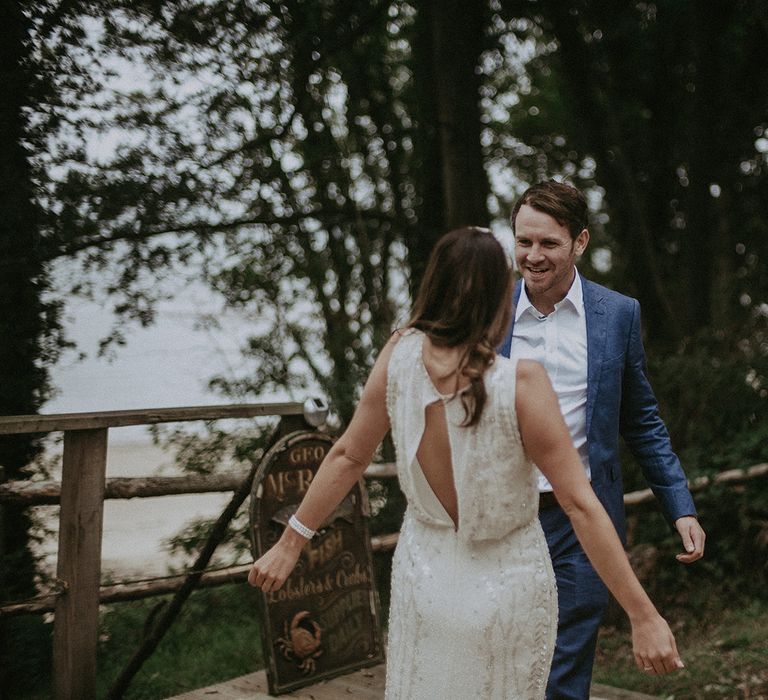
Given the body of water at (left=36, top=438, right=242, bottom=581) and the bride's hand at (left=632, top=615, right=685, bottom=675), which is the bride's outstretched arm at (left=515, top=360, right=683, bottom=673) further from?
the body of water at (left=36, top=438, right=242, bottom=581)

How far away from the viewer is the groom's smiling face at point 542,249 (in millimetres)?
2977

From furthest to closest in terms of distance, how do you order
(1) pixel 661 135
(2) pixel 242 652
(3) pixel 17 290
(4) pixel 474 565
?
(1) pixel 661 135
(2) pixel 242 652
(3) pixel 17 290
(4) pixel 474 565

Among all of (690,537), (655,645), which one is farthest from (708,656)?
(655,645)

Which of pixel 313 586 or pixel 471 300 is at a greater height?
pixel 471 300

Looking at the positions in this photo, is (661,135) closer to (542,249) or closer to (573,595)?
(542,249)

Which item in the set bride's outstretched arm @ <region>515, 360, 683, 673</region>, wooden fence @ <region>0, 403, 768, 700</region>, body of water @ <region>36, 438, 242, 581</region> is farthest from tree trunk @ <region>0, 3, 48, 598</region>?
bride's outstretched arm @ <region>515, 360, 683, 673</region>

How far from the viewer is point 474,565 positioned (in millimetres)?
2166

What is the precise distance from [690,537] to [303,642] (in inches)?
83.0

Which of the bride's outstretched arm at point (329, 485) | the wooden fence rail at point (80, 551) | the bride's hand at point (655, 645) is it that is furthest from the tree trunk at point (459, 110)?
the bride's hand at point (655, 645)

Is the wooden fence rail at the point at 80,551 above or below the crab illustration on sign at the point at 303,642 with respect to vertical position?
above

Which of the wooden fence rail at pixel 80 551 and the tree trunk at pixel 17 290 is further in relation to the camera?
the tree trunk at pixel 17 290

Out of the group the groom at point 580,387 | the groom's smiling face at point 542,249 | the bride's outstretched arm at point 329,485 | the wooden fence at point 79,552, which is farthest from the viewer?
the wooden fence at point 79,552

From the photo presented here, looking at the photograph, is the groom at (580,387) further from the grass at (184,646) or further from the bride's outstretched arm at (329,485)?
the grass at (184,646)

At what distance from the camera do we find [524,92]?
43.9 feet
